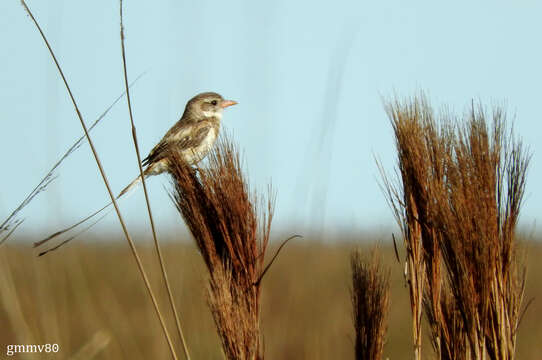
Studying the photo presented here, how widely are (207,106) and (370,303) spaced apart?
402 centimetres

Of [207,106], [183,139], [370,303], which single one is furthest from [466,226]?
[207,106]

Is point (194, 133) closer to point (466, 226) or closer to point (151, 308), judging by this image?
point (151, 308)

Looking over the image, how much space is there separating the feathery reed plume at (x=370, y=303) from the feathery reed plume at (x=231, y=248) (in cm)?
56

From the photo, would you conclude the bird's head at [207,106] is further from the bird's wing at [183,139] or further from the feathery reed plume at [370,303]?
the feathery reed plume at [370,303]

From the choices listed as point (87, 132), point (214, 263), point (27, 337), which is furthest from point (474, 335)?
point (27, 337)

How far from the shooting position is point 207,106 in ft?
20.7

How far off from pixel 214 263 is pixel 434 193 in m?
0.83

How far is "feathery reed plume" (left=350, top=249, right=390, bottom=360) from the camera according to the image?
2.63 meters

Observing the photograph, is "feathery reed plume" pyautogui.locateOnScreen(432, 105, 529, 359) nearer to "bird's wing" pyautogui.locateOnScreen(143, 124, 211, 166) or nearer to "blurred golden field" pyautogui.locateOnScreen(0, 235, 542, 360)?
"blurred golden field" pyautogui.locateOnScreen(0, 235, 542, 360)

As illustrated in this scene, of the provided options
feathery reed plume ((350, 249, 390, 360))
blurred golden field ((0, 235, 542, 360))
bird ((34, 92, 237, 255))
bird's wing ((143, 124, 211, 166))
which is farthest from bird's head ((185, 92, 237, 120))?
feathery reed plume ((350, 249, 390, 360))

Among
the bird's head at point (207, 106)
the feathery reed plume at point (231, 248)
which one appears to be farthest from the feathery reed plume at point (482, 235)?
the bird's head at point (207, 106)

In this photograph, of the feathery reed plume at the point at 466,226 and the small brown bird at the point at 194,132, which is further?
the small brown bird at the point at 194,132

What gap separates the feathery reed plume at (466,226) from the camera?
6.91ft

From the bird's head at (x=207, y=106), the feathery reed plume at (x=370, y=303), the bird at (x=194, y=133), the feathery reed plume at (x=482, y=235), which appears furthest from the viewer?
the bird's head at (x=207, y=106)
